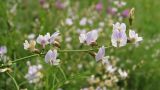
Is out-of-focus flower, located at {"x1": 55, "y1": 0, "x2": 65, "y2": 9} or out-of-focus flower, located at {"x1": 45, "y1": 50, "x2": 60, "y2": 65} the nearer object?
out-of-focus flower, located at {"x1": 45, "y1": 50, "x2": 60, "y2": 65}

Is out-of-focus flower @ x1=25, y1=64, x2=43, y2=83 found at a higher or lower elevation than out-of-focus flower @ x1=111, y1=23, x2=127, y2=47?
higher

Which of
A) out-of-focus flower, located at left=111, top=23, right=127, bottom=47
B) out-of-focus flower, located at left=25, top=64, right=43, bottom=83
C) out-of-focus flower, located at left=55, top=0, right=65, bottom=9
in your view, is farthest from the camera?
out-of-focus flower, located at left=55, top=0, right=65, bottom=9

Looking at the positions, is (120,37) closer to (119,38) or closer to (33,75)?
(119,38)

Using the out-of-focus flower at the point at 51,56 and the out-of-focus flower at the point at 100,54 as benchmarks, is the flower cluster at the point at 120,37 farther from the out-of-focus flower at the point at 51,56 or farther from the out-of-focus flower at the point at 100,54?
the out-of-focus flower at the point at 51,56

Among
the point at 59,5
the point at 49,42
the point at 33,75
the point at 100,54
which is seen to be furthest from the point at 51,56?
the point at 59,5

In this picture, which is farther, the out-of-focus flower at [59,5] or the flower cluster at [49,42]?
the out-of-focus flower at [59,5]

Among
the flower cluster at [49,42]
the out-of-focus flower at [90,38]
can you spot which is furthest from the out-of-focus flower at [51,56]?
the out-of-focus flower at [90,38]

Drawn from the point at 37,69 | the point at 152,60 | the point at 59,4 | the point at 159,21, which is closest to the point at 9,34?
the point at 37,69

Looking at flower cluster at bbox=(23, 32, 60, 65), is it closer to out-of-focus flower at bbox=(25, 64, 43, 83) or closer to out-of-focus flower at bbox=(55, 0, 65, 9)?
out-of-focus flower at bbox=(25, 64, 43, 83)

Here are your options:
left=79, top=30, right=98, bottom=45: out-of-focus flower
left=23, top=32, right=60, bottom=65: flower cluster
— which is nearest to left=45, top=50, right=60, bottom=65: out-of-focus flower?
left=23, top=32, right=60, bottom=65: flower cluster

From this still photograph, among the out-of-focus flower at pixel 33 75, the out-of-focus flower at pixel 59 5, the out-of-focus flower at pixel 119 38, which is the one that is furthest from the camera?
the out-of-focus flower at pixel 59 5

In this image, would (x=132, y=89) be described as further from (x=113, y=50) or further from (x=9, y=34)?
(x=9, y=34)
